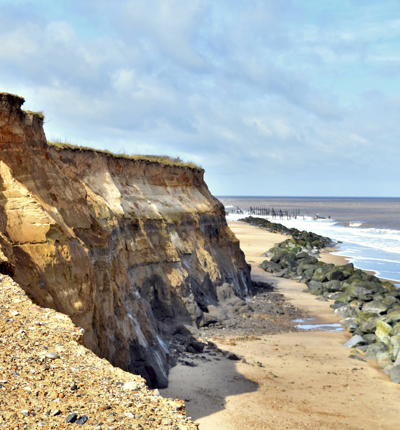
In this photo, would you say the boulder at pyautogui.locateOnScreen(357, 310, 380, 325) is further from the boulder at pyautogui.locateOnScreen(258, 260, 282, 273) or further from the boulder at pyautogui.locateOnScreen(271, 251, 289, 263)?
the boulder at pyautogui.locateOnScreen(271, 251, 289, 263)

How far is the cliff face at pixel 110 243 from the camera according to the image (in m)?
8.55

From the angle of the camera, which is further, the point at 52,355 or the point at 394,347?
the point at 394,347

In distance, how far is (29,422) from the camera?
4613 millimetres

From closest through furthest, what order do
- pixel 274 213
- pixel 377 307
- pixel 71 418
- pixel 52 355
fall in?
pixel 71 418, pixel 52 355, pixel 377 307, pixel 274 213

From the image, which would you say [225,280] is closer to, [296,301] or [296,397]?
[296,301]

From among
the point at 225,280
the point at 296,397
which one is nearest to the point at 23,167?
the point at 296,397

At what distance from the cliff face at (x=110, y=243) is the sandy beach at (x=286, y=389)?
1.63 meters

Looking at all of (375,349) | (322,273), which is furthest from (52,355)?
(322,273)

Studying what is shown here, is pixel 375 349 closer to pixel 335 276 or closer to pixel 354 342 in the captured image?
pixel 354 342

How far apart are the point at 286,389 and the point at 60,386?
30.5ft

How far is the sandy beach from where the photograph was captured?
1095 centimetres

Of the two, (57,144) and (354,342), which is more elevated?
(57,144)

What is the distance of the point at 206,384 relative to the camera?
12609mm

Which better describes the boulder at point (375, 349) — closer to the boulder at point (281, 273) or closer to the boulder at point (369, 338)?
the boulder at point (369, 338)
